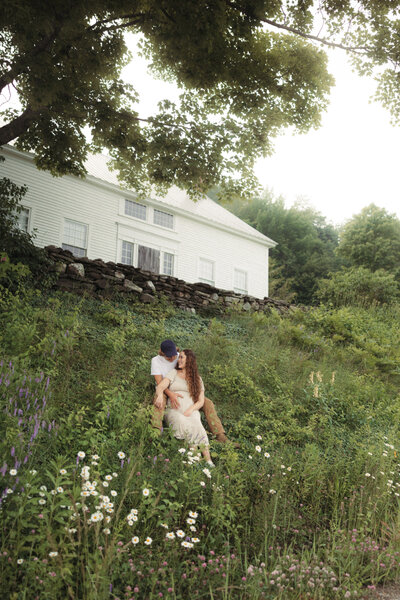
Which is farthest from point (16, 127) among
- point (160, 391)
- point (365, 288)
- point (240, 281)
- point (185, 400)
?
point (365, 288)

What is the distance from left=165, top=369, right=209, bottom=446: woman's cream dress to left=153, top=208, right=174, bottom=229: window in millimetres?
14117

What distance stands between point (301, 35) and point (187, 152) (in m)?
3.31

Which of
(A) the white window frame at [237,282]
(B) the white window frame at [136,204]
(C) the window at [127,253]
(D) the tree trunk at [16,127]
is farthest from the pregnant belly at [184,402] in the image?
(A) the white window frame at [237,282]

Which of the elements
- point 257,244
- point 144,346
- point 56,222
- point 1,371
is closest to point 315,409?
point 144,346

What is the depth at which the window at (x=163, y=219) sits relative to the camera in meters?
18.9

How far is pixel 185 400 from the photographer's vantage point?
17.8ft

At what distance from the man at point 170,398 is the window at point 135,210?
12931mm

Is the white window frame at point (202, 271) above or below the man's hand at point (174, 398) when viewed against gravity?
above

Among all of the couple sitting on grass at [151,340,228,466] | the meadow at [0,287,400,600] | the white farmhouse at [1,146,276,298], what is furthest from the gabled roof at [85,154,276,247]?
the couple sitting on grass at [151,340,228,466]

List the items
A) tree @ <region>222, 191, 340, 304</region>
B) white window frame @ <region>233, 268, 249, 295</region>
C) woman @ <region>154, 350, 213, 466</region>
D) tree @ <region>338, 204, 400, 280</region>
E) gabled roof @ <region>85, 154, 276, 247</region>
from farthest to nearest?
tree @ <region>222, 191, 340, 304</region>, tree @ <region>338, 204, 400, 280</region>, white window frame @ <region>233, 268, 249, 295</region>, gabled roof @ <region>85, 154, 276, 247</region>, woman @ <region>154, 350, 213, 466</region>

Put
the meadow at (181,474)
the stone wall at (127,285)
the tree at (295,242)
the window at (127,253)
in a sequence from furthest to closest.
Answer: the tree at (295,242)
the window at (127,253)
the stone wall at (127,285)
the meadow at (181,474)

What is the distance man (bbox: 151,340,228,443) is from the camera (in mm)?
5023

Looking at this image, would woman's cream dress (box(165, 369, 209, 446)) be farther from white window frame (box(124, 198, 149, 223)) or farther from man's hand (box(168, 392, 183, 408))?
white window frame (box(124, 198, 149, 223))

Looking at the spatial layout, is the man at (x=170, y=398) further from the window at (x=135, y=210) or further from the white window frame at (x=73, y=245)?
the window at (x=135, y=210)
